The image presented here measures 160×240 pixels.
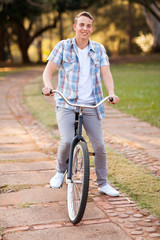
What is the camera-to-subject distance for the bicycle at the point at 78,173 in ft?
10.8

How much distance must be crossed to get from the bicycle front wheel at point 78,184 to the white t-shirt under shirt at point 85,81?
0.50 metres

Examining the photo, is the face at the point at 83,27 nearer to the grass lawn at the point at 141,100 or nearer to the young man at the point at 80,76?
the young man at the point at 80,76

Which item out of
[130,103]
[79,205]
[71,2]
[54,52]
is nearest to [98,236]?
[79,205]

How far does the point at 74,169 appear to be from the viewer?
12.3 ft

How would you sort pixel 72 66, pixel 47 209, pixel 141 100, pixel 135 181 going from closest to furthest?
pixel 47 209
pixel 72 66
pixel 135 181
pixel 141 100

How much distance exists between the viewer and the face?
12.5 feet

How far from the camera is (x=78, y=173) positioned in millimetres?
3783

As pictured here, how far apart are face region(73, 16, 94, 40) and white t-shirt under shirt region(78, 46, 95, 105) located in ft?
0.48

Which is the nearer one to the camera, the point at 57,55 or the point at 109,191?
the point at 57,55

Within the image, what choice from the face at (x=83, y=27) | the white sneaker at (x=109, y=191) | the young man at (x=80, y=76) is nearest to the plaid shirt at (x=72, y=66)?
the young man at (x=80, y=76)

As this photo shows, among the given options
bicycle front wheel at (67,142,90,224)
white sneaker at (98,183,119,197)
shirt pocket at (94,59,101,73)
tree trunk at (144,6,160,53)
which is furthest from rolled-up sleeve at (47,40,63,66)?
tree trunk at (144,6,160,53)

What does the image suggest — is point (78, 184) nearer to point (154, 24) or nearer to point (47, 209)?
point (47, 209)

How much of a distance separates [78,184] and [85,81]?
1011 millimetres

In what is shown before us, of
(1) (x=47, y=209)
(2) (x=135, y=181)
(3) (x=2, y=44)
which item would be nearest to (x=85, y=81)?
(1) (x=47, y=209)
